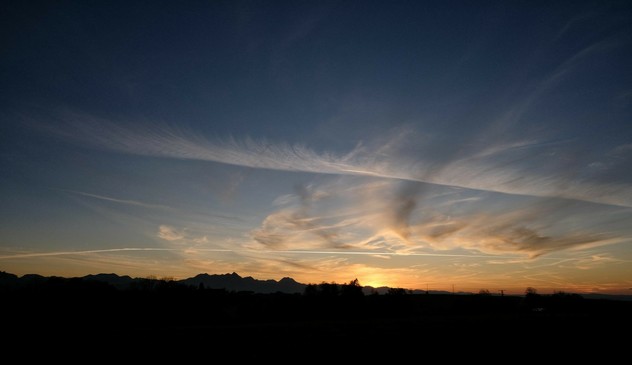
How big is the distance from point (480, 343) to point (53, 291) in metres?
63.8

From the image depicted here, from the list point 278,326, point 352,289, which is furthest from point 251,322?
point 352,289

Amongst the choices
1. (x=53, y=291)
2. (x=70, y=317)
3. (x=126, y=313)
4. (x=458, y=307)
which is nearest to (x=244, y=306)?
(x=126, y=313)

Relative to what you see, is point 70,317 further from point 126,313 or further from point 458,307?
point 458,307

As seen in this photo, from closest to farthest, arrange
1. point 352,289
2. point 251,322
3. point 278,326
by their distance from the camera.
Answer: point 278,326 < point 251,322 < point 352,289

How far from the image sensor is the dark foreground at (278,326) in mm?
24625

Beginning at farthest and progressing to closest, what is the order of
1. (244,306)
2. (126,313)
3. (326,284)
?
(326,284) < (244,306) < (126,313)

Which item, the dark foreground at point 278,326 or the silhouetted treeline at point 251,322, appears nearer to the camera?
the dark foreground at point 278,326

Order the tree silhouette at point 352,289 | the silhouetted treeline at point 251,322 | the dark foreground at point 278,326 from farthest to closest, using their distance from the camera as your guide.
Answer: the tree silhouette at point 352,289 < the silhouetted treeline at point 251,322 < the dark foreground at point 278,326

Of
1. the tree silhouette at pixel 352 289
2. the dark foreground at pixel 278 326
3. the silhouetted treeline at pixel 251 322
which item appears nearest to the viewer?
the dark foreground at pixel 278 326

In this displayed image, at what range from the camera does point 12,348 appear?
2372 centimetres

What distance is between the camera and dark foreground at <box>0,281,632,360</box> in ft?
80.8

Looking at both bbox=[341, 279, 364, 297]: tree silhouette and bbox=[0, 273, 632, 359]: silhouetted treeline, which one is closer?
bbox=[0, 273, 632, 359]: silhouetted treeline

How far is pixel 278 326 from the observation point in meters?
42.5

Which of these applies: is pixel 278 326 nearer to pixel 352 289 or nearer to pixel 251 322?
pixel 251 322
